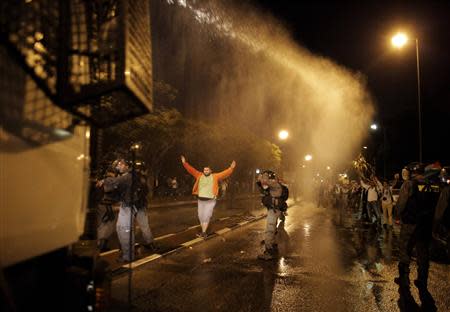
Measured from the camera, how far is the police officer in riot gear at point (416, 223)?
20.0 ft

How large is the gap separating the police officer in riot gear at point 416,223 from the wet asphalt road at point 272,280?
0.26 m

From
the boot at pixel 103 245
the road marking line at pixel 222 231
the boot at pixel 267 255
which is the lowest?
the boot at pixel 267 255

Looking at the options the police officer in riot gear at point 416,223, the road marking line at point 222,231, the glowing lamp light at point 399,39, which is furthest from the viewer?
the glowing lamp light at point 399,39

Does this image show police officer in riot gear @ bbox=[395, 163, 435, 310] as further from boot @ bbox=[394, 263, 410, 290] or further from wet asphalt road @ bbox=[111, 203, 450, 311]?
wet asphalt road @ bbox=[111, 203, 450, 311]

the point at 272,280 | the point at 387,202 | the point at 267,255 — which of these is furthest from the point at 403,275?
the point at 387,202

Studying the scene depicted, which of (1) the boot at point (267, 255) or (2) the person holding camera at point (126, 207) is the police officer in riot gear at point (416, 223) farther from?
(2) the person holding camera at point (126, 207)

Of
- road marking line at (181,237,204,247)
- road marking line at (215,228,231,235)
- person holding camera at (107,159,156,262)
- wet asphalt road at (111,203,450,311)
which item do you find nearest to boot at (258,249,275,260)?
wet asphalt road at (111,203,450,311)

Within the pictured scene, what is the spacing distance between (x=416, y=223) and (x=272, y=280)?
233cm

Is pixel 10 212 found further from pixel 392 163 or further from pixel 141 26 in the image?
pixel 392 163

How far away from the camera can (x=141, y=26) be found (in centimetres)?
247

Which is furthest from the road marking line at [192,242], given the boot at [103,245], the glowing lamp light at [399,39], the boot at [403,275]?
the glowing lamp light at [399,39]

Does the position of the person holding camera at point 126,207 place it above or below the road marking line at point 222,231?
above

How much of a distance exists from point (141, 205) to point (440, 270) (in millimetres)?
5457

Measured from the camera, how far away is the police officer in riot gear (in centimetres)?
608
